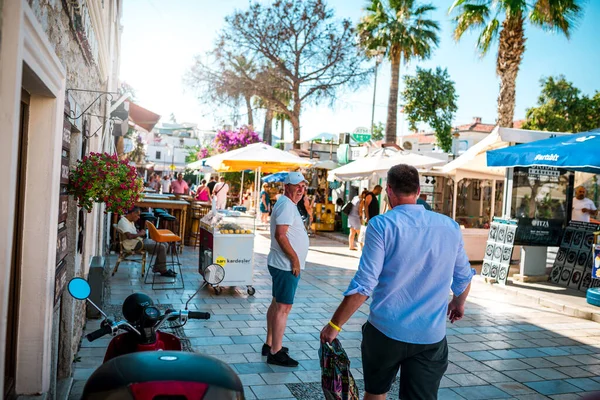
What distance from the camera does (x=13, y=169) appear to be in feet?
7.75

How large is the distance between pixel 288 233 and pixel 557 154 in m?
5.95

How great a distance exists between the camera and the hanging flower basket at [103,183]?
173 inches

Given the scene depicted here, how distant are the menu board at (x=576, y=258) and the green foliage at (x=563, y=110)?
2558 centimetres

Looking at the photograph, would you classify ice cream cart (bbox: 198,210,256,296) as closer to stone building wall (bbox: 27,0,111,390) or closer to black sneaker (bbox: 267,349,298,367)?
stone building wall (bbox: 27,0,111,390)

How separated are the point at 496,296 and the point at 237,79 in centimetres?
1900

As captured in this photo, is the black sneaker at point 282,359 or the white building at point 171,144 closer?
the black sneaker at point 282,359

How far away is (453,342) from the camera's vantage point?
6.49 meters

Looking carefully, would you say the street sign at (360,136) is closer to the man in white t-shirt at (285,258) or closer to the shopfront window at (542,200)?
the shopfront window at (542,200)

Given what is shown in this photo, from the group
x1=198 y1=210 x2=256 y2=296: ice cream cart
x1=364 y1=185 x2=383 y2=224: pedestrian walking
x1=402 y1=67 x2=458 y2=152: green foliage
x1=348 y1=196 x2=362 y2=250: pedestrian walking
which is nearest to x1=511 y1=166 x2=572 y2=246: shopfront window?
x1=364 y1=185 x2=383 y2=224: pedestrian walking

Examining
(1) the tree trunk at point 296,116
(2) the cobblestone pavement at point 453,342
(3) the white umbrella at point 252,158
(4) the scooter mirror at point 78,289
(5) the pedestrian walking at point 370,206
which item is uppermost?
(1) the tree trunk at point 296,116

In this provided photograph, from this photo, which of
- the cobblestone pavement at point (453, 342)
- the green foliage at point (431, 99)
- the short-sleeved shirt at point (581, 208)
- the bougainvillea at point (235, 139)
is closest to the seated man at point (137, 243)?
the cobblestone pavement at point (453, 342)

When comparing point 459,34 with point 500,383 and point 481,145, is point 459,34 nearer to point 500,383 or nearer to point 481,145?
point 481,145

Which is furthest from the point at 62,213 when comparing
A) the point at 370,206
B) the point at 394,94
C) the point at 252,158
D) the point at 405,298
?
the point at 394,94

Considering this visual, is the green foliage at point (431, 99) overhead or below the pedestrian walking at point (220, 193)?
overhead
